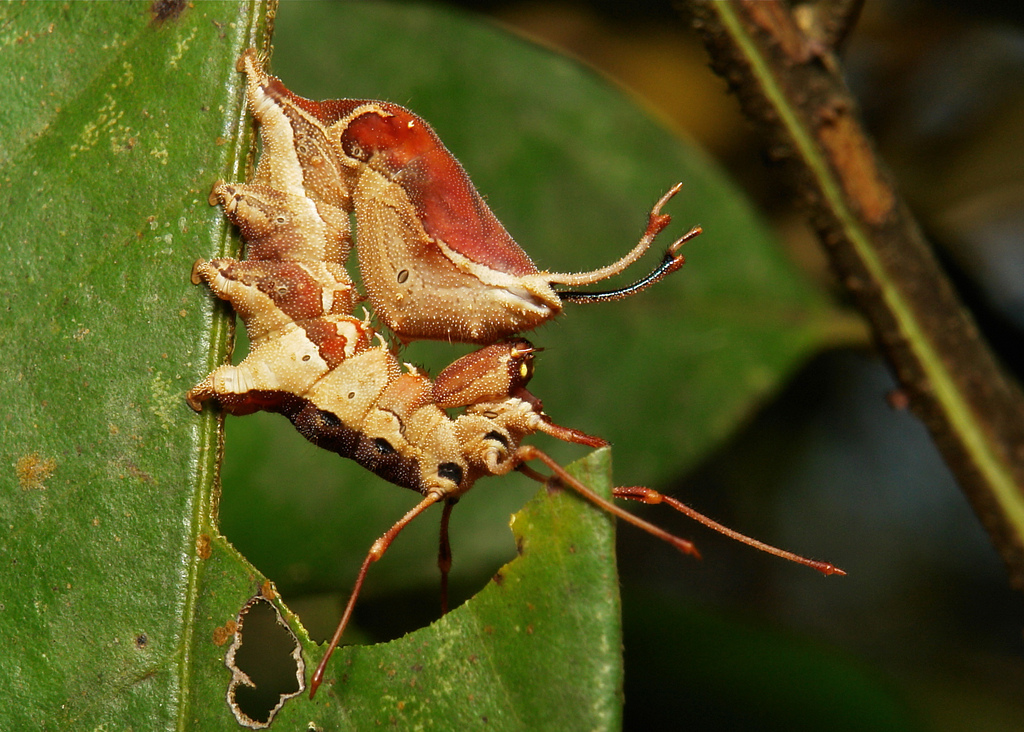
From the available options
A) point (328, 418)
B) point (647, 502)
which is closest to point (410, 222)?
point (328, 418)

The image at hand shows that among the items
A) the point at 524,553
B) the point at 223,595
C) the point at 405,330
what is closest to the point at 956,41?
the point at 405,330

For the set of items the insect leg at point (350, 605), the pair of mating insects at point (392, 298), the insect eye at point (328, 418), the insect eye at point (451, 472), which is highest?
the pair of mating insects at point (392, 298)

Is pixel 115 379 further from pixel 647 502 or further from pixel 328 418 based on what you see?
pixel 647 502

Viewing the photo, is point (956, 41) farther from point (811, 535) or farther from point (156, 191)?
point (156, 191)

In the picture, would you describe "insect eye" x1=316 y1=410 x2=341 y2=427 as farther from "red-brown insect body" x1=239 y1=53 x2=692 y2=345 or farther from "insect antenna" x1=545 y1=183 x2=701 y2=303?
"insect antenna" x1=545 y1=183 x2=701 y2=303

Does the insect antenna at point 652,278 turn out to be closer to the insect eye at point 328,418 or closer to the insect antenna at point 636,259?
the insect antenna at point 636,259

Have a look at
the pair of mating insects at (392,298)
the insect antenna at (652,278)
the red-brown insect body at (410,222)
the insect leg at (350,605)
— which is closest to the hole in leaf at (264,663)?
the insect leg at (350,605)
